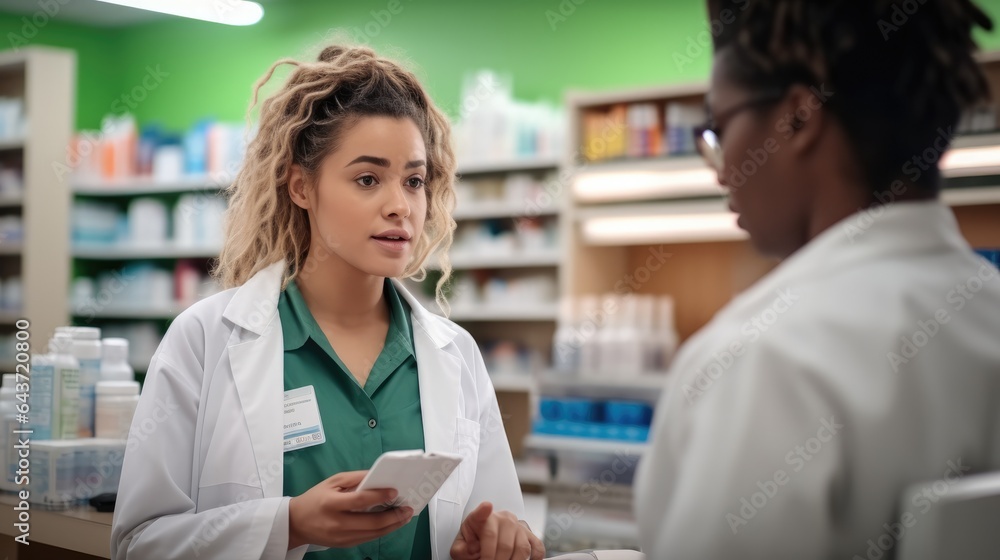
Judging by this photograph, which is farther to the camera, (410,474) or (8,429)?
(8,429)

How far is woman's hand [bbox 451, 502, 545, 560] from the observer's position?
5.62ft

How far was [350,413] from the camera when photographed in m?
1.77

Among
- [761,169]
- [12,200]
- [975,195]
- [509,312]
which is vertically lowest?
[509,312]

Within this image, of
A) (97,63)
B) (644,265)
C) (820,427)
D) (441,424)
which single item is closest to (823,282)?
(820,427)

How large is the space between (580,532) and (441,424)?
1962 mm

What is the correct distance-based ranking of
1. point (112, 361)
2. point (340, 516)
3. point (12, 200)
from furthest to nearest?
point (12, 200) < point (112, 361) < point (340, 516)

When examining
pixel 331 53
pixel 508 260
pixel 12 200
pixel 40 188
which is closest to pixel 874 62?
pixel 331 53

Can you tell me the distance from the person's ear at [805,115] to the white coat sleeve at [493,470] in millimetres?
1257

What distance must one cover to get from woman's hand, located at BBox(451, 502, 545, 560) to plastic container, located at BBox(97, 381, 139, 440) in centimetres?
98

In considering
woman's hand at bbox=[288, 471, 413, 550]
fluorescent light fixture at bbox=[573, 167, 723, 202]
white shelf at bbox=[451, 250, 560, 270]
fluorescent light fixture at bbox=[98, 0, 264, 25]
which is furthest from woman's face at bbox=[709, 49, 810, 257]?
fluorescent light fixture at bbox=[98, 0, 264, 25]

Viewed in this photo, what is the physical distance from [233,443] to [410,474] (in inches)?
18.4

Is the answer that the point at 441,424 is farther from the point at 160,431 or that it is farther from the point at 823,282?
the point at 823,282

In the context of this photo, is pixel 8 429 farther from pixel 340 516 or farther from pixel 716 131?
pixel 716 131

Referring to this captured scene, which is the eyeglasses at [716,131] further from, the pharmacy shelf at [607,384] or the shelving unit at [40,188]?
the shelving unit at [40,188]
